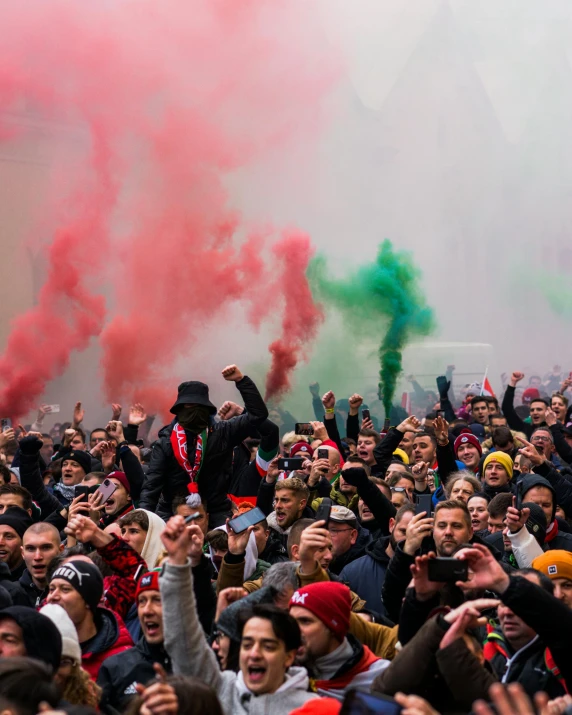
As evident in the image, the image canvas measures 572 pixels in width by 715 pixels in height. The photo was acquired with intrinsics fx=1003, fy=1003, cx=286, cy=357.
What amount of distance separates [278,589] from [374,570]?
1423 mm

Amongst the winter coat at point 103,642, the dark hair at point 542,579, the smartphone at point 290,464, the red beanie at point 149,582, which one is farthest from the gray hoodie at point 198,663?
the smartphone at point 290,464

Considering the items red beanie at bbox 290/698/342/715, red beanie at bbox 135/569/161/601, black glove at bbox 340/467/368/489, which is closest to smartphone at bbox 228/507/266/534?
red beanie at bbox 135/569/161/601

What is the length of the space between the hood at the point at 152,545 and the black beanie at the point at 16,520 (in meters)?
0.93

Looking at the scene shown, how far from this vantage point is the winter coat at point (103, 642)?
4.29 meters

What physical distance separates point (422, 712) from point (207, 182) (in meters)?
19.4

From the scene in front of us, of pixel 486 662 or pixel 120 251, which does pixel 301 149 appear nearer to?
pixel 120 251

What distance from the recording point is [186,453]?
23.9 feet

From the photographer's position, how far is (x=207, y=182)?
21297 mm

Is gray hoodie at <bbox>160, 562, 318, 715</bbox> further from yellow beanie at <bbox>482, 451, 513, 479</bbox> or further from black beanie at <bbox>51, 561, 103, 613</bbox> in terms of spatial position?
yellow beanie at <bbox>482, 451, 513, 479</bbox>

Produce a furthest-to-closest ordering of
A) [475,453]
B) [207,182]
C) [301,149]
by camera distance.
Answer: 1. [301,149]
2. [207,182]
3. [475,453]

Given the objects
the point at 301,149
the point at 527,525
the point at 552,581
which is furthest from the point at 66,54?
the point at 552,581

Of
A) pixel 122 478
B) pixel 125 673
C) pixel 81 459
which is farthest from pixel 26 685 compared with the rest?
pixel 81 459

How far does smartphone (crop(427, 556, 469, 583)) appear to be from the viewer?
3.57 meters

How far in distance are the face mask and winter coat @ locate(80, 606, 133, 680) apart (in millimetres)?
2790
